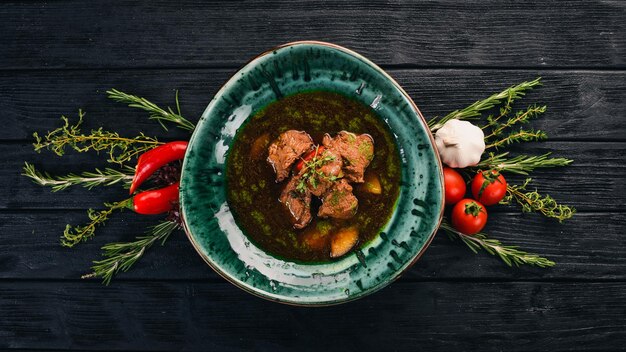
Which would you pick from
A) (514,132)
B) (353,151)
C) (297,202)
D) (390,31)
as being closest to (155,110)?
(297,202)

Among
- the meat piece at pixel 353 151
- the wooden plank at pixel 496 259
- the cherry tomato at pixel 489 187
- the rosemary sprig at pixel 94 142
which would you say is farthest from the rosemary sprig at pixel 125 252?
the cherry tomato at pixel 489 187

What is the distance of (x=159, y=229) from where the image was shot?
177cm

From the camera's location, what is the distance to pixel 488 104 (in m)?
1.75

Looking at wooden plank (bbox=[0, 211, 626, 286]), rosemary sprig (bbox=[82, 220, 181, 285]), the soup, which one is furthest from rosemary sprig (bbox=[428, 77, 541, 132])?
rosemary sprig (bbox=[82, 220, 181, 285])

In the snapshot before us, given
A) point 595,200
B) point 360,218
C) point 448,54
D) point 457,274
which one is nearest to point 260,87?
point 360,218

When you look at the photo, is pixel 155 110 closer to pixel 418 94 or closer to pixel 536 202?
pixel 418 94

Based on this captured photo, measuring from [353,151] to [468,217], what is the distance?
1.51 ft

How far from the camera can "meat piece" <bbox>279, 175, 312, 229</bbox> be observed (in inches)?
64.4

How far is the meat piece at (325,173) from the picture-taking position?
1.55m

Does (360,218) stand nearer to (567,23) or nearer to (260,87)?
(260,87)

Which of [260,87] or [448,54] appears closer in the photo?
[260,87]

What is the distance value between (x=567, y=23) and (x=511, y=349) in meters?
1.27

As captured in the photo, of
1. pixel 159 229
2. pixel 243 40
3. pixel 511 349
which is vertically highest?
pixel 243 40

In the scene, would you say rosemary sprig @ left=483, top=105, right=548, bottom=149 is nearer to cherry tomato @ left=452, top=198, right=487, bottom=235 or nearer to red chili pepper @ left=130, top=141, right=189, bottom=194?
cherry tomato @ left=452, top=198, right=487, bottom=235
